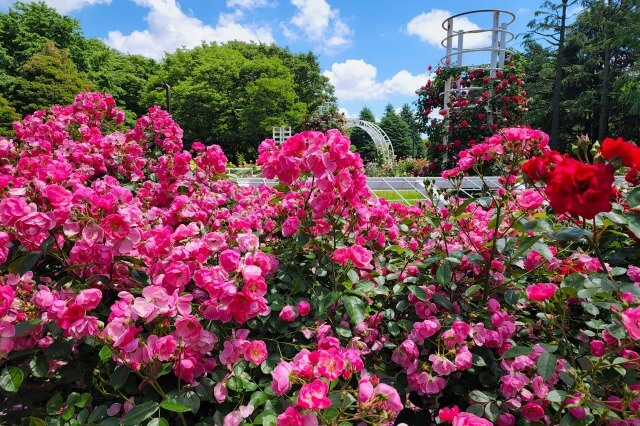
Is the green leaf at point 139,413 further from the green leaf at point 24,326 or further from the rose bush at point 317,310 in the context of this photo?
the green leaf at point 24,326

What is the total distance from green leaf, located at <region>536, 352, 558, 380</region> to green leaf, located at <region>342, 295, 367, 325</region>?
459 millimetres

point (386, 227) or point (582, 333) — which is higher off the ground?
point (386, 227)

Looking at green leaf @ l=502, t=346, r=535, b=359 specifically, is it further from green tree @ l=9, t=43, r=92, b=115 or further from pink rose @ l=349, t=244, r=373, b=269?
green tree @ l=9, t=43, r=92, b=115

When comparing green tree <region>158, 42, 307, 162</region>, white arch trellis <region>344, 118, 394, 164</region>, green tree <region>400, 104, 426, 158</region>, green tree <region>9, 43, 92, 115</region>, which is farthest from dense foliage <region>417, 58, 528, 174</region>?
green tree <region>400, 104, 426, 158</region>

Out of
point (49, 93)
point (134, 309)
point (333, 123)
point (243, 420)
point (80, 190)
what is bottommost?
point (243, 420)

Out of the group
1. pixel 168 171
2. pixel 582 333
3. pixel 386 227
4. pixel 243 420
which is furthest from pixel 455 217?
pixel 168 171

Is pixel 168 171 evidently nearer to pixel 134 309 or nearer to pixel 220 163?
pixel 220 163

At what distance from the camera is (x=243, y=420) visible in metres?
1.07

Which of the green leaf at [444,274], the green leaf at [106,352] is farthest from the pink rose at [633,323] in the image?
the green leaf at [106,352]

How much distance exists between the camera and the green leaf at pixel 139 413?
0.99 metres

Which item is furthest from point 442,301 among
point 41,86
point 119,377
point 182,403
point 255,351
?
point 41,86

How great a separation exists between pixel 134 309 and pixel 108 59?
31.7 metres

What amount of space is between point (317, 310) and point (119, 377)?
56cm

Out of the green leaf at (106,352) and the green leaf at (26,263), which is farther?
the green leaf at (26,263)
